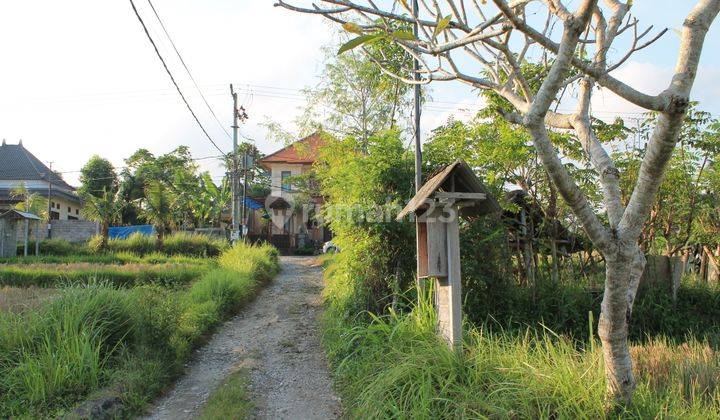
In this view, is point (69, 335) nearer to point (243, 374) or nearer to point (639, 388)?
point (243, 374)

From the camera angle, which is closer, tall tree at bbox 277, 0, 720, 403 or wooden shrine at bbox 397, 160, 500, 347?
tall tree at bbox 277, 0, 720, 403

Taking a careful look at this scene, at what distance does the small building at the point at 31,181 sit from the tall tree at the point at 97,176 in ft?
4.07

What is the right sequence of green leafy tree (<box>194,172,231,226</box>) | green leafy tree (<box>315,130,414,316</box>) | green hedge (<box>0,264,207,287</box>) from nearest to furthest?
green leafy tree (<box>315,130,414,316</box>), green hedge (<box>0,264,207,287</box>), green leafy tree (<box>194,172,231,226</box>)

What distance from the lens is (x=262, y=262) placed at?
16.2 m

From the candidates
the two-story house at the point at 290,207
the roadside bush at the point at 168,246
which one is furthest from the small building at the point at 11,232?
the two-story house at the point at 290,207

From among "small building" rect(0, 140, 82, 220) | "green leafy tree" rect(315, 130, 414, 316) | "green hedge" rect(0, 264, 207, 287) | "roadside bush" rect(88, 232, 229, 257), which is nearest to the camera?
"green leafy tree" rect(315, 130, 414, 316)

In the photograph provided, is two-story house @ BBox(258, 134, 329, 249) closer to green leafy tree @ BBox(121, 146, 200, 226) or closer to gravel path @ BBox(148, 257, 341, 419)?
green leafy tree @ BBox(121, 146, 200, 226)

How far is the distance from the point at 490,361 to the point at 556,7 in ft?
9.72

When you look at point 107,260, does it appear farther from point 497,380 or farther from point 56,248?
point 497,380

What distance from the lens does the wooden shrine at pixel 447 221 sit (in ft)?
18.4

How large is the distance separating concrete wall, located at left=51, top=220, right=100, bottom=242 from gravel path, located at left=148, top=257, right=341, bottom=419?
21.1 m

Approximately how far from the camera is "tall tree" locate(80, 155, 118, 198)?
37125 mm

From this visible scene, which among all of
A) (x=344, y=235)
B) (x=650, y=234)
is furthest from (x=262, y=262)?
(x=650, y=234)

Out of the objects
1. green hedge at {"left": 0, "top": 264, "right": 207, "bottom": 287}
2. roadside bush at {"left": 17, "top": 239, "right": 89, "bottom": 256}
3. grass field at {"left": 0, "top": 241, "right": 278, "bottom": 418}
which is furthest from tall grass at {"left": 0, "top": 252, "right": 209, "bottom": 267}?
grass field at {"left": 0, "top": 241, "right": 278, "bottom": 418}
